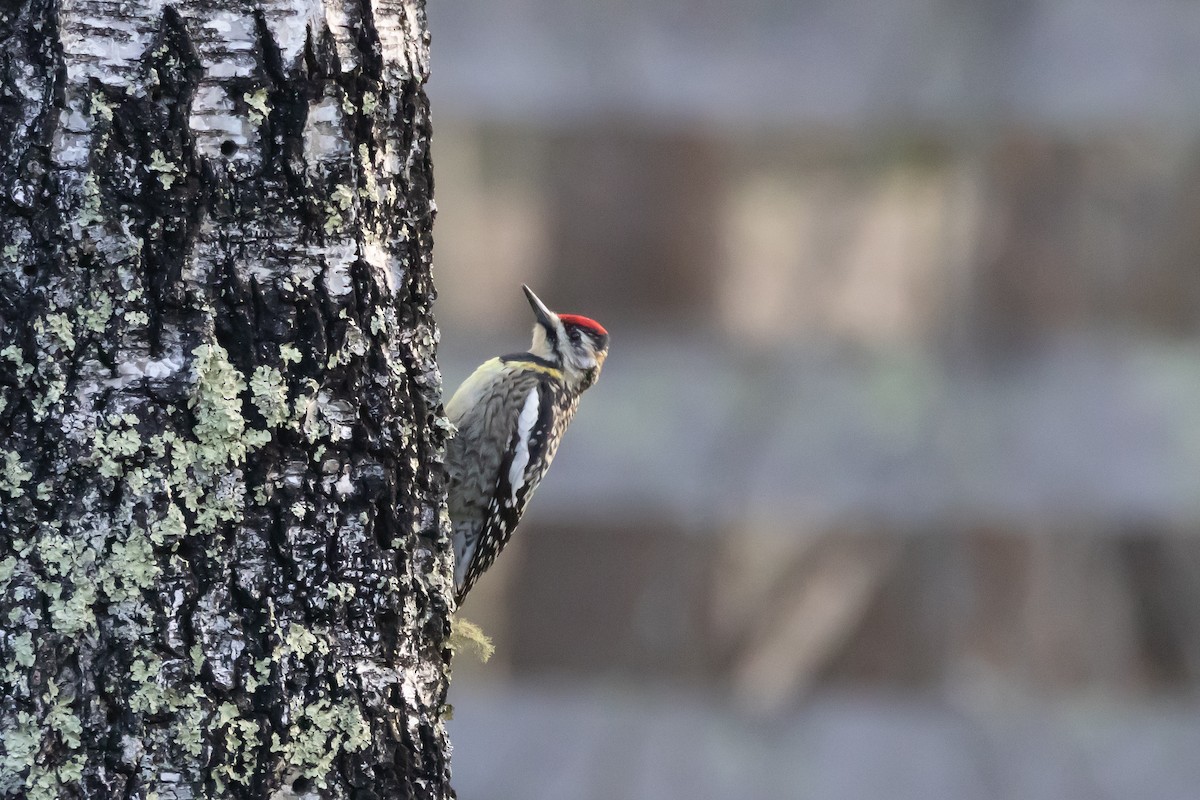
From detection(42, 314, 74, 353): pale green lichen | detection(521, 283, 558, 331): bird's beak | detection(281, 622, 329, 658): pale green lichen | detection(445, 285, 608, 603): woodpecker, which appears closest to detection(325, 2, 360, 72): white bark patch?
detection(42, 314, 74, 353): pale green lichen

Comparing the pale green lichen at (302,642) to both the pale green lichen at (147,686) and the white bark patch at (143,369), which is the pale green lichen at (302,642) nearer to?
the pale green lichen at (147,686)

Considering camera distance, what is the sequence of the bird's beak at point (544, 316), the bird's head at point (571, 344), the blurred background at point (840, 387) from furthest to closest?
the blurred background at point (840, 387)
the bird's head at point (571, 344)
the bird's beak at point (544, 316)

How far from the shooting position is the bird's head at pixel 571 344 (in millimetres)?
4219

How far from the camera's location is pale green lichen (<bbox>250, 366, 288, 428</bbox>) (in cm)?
182

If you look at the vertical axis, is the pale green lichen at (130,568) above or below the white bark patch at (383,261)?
below

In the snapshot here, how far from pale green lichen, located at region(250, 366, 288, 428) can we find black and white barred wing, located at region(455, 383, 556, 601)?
5.67 feet

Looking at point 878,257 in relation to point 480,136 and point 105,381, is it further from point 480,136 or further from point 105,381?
point 105,381

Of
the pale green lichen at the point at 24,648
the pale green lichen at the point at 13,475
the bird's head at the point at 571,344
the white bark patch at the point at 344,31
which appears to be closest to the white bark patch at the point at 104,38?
the white bark patch at the point at 344,31

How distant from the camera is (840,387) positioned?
23.2ft

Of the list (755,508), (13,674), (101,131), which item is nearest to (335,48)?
(101,131)

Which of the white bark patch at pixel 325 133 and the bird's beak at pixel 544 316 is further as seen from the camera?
the bird's beak at pixel 544 316

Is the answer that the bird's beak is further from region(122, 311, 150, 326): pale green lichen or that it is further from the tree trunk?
region(122, 311, 150, 326): pale green lichen

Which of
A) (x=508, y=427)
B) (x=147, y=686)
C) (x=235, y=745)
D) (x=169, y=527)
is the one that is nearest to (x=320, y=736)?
(x=235, y=745)

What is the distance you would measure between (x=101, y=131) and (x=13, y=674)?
0.66 m
